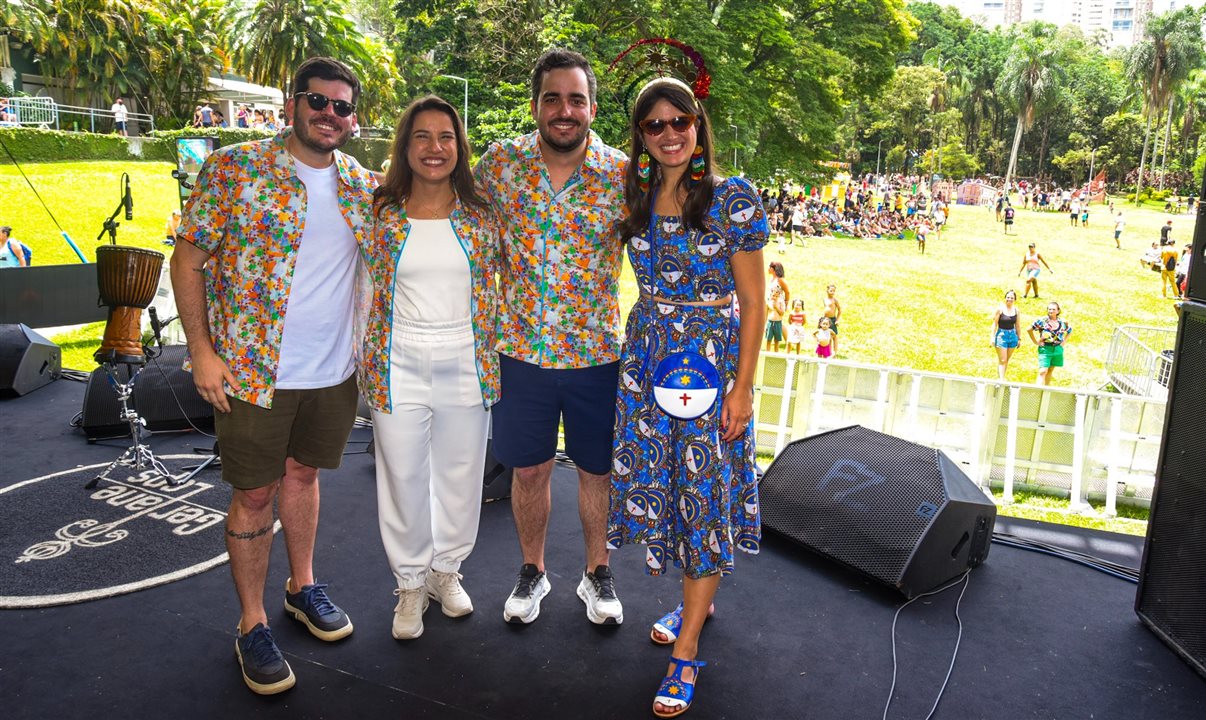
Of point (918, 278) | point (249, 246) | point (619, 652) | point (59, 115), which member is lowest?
point (619, 652)

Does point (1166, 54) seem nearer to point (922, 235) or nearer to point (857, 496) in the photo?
point (922, 235)


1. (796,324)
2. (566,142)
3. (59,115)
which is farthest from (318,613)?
(59,115)

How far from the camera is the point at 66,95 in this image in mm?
13977

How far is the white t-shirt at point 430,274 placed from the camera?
81.3 inches

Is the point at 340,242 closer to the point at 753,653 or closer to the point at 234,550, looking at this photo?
the point at 234,550

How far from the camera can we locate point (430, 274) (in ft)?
6.79

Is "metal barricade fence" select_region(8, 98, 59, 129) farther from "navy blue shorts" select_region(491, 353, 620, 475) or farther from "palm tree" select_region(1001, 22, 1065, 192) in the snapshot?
"palm tree" select_region(1001, 22, 1065, 192)

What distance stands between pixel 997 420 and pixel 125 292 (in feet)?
15.2

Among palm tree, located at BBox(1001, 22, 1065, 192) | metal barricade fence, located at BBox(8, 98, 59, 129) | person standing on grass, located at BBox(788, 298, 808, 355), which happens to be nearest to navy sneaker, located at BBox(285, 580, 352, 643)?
person standing on grass, located at BBox(788, 298, 808, 355)

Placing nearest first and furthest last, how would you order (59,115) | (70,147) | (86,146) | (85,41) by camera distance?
(85,41) < (86,146) < (70,147) < (59,115)

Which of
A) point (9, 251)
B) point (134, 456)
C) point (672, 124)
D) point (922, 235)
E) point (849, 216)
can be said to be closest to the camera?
point (672, 124)

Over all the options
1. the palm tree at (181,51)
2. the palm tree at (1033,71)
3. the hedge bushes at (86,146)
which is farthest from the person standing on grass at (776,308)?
the palm tree at (1033,71)

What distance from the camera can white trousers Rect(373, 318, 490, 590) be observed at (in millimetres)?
2119

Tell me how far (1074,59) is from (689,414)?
21.7m
